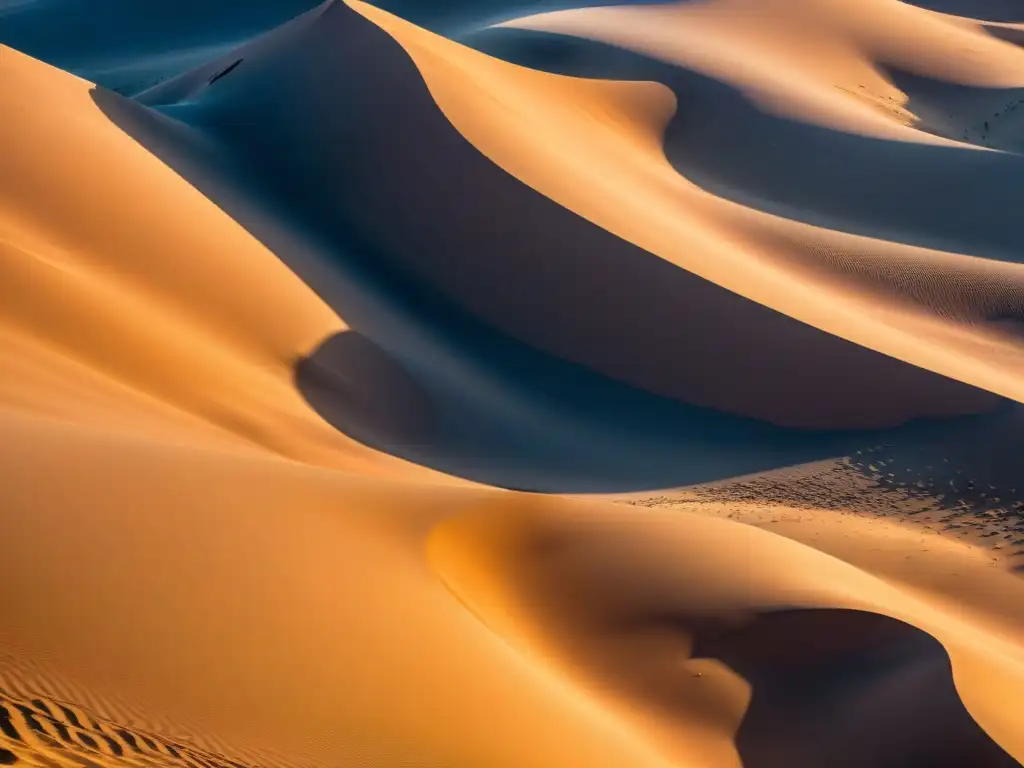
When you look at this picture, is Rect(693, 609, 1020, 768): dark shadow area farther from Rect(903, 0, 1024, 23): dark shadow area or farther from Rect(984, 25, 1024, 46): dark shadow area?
Rect(903, 0, 1024, 23): dark shadow area

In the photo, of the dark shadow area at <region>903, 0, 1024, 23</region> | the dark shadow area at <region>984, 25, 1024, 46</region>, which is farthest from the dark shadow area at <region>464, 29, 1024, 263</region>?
the dark shadow area at <region>903, 0, 1024, 23</region>

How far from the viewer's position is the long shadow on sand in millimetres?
9188

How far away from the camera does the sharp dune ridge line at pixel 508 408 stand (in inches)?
168

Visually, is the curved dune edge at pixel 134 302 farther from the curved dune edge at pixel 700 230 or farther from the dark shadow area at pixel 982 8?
the dark shadow area at pixel 982 8

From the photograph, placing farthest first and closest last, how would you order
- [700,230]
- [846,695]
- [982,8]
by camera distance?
[982,8], [700,230], [846,695]

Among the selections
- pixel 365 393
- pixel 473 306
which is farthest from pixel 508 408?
pixel 473 306

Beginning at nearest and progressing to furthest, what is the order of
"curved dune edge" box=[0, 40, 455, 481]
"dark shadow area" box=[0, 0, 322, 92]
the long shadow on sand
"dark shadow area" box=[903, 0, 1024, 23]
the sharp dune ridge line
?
the sharp dune ridge line < "curved dune edge" box=[0, 40, 455, 481] < the long shadow on sand < "dark shadow area" box=[903, 0, 1024, 23] < "dark shadow area" box=[0, 0, 322, 92]

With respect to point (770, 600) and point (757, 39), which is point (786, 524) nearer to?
point (770, 600)

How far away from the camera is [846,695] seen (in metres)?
Answer: 5.46

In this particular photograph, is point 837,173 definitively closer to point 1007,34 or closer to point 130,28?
point 1007,34

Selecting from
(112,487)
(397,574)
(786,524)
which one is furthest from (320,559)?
(786,524)

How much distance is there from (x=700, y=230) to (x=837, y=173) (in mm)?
3420

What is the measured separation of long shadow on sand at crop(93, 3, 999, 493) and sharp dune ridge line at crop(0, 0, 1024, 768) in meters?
0.04

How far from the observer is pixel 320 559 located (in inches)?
193
